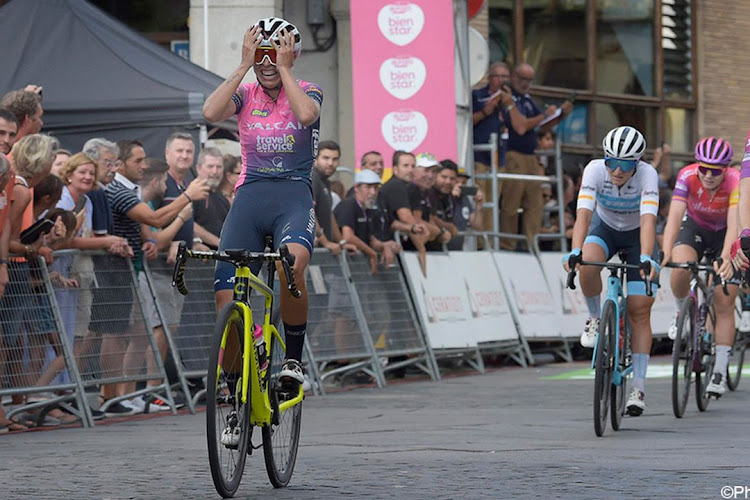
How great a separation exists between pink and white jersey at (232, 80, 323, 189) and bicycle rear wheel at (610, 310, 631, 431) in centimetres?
302

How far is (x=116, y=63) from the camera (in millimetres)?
16047

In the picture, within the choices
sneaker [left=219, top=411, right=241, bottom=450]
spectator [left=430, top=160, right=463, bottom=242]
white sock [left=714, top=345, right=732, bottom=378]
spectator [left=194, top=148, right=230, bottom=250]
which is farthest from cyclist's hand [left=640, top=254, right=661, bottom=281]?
spectator [left=430, top=160, right=463, bottom=242]

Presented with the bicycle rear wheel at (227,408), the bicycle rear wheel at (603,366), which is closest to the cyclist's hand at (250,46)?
the bicycle rear wheel at (227,408)

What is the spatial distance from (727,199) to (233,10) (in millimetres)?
8800

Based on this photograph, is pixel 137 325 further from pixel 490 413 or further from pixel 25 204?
pixel 490 413

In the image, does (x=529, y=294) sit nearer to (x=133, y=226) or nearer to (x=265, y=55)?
(x=133, y=226)

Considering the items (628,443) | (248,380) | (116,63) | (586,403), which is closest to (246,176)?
(248,380)

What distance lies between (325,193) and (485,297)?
395 centimetres

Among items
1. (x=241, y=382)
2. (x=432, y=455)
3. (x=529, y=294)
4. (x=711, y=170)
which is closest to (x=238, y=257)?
(x=241, y=382)

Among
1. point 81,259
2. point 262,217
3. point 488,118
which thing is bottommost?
point 81,259

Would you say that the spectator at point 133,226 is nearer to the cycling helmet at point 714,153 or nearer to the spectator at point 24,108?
the spectator at point 24,108

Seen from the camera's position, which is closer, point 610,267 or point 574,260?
point 574,260

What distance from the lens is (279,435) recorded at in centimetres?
820

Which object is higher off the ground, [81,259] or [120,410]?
[81,259]
